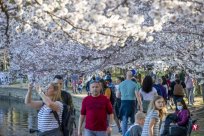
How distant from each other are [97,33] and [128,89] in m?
5.53

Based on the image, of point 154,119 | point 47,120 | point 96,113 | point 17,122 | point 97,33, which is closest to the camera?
point 97,33

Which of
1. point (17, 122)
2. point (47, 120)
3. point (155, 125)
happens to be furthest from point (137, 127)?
point (17, 122)

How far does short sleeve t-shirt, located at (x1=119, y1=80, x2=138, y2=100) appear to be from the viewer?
43.6 feet

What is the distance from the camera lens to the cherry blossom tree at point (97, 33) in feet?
23.1

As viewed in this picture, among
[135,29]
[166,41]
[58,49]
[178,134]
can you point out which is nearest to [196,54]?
[166,41]

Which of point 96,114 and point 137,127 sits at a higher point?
point 96,114

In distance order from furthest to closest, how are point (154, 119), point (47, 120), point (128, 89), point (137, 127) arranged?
point (128, 89), point (137, 127), point (154, 119), point (47, 120)

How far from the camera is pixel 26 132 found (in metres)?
19.4

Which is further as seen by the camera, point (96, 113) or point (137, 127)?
point (137, 127)

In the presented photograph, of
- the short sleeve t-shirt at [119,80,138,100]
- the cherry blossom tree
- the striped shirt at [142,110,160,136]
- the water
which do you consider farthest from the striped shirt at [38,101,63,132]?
the water

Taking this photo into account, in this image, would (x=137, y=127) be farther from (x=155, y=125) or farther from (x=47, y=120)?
(x=47, y=120)

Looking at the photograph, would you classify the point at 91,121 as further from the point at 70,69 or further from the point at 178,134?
the point at 70,69

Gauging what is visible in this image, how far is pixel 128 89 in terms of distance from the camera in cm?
1334

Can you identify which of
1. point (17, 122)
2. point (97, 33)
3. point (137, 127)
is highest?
point (97, 33)
